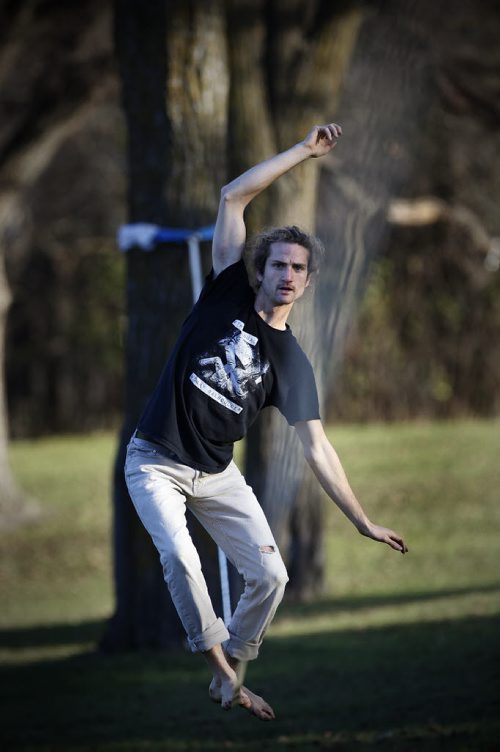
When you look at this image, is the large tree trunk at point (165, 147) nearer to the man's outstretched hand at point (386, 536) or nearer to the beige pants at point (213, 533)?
the beige pants at point (213, 533)

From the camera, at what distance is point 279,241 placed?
439 cm

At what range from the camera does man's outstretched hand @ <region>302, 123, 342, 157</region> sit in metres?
4.32

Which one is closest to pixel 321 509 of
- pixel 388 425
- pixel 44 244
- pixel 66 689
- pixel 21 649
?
pixel 21 649

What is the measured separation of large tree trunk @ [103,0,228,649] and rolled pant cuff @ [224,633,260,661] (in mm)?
3296

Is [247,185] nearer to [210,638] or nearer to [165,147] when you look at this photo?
[210,638]

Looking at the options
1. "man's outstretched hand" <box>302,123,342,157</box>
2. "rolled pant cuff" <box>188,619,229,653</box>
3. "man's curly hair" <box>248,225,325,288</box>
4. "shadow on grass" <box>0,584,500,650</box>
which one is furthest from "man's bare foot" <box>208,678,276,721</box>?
"shadow on grass" <box>0,584,500,650</box>

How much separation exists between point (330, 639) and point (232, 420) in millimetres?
4314

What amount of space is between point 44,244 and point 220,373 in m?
15.4

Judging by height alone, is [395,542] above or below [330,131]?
below

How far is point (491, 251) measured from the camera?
51.5ft

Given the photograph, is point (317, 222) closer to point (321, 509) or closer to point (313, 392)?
point (321, 509)

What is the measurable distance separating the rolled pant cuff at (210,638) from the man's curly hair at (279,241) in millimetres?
1185

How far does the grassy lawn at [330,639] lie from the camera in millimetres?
6211

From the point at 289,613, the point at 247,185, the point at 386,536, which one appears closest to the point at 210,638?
the point at 386,536
